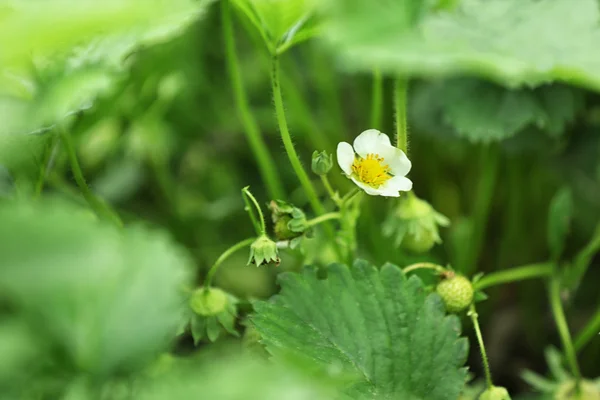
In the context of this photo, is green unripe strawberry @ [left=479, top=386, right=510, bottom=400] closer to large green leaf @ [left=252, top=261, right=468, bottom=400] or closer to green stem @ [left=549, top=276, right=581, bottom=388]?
large green leaf @ [left=252, top=261, right=468, bottom=400]

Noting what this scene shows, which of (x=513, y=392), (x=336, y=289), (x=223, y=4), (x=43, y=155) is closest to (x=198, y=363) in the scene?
(x=336, y=289)

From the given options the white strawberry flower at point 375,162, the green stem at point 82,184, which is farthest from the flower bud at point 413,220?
the green stem at point 82,184

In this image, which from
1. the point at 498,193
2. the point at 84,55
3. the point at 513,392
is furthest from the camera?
the point at 498,193

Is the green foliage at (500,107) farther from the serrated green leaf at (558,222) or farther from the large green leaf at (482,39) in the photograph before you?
the large green leaf at (482,39)

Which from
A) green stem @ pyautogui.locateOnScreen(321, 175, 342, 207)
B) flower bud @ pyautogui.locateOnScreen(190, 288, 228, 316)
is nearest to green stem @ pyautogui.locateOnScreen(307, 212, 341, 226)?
green stem @ pyautogui.locateOnScreen(321, 175, 342, 207)

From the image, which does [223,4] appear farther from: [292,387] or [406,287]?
[292,387]
